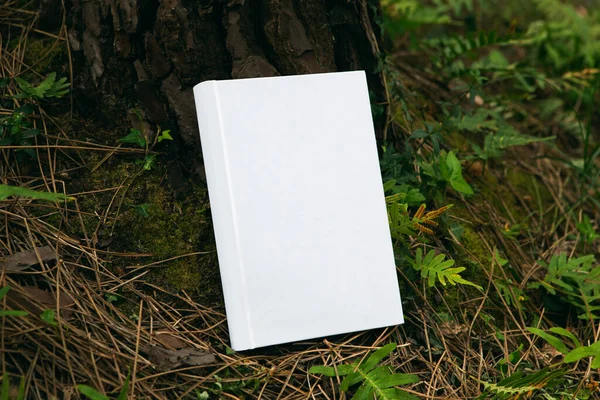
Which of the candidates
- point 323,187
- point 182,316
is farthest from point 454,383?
point 182,316

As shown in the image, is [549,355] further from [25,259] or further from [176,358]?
[25,259]

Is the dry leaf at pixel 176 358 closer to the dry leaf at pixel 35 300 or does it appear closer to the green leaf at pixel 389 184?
the dry leaf at pixel 35 300

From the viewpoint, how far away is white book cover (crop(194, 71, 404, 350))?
163 centimetres

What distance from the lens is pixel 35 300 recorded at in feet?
A: 4.91

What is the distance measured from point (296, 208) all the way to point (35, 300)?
746mm

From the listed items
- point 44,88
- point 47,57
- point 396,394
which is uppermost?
point 47,57

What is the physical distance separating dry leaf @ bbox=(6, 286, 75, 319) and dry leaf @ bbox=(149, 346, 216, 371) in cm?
26

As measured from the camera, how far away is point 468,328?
1.86m

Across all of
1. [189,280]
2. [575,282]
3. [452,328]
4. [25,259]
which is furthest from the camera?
[575,282]

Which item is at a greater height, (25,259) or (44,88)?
(44,88)

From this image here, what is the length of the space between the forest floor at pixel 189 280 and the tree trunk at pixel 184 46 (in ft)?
0.33

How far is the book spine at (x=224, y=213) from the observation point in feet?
5.27

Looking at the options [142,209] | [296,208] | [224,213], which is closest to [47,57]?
[142,209]

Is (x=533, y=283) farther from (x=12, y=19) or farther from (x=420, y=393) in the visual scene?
(x=12, y=19)
